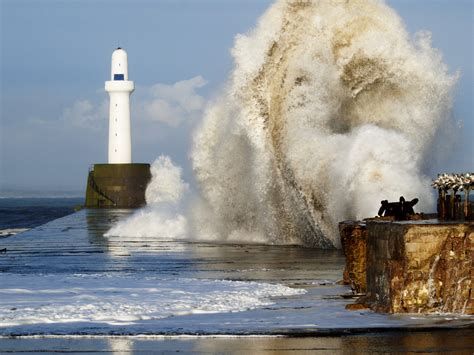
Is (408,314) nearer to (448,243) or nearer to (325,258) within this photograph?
(448,243)

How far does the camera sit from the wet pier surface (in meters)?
11.7

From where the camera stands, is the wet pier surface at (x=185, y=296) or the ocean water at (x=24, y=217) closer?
the wet pier surface at (x=185, y=296)

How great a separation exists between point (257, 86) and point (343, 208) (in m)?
6.47

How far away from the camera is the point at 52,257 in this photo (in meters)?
25.2

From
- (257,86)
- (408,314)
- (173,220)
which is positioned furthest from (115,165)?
(408,314)

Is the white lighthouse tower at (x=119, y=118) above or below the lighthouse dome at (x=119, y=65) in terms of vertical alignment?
below

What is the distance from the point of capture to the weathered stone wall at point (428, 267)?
11.8 m

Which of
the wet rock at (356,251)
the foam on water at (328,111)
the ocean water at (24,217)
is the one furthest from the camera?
the ocean water at (24,217)

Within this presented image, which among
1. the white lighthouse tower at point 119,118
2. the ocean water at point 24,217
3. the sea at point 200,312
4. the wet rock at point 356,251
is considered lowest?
the sea at point 200,312

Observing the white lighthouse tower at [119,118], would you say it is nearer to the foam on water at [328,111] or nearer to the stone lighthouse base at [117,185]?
the stone lighthouse base at [117,185]

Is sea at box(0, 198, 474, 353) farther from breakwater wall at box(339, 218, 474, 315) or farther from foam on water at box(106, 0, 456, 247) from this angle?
foam on water at box(106, 0, 456, 247)

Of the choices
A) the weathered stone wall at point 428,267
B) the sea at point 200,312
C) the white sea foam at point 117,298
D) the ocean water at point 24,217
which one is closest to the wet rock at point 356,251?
the sea at point 200,312

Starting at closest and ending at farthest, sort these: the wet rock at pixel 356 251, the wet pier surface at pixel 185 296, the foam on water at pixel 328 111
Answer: the wet pier surface at pixel 185 296 < the wet rock at pixel 356 251 < the foam on water at pixel 328 111

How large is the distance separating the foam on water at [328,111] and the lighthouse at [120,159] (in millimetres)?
45861
